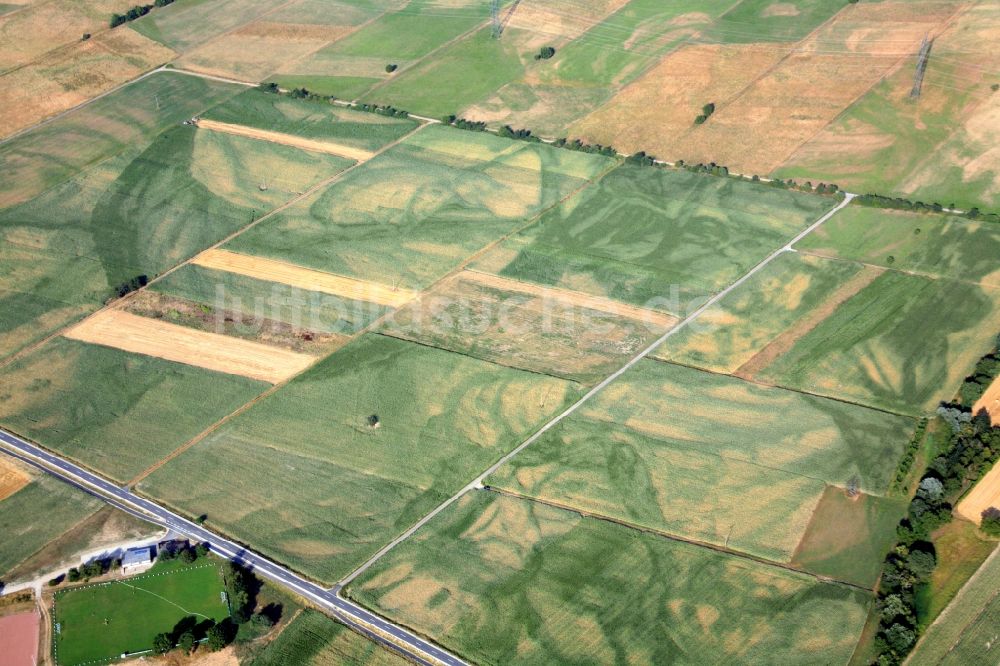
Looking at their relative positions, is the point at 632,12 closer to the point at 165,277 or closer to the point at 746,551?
the point at 165,277

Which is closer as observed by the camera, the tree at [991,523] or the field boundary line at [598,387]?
the tree at [991,523]

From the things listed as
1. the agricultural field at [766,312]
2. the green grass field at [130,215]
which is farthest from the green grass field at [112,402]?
the agricultural field at [766,312]

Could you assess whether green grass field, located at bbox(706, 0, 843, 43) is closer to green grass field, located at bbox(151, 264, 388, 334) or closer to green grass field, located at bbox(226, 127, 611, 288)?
green grass field, located at bbox(226, 127, 611, 288)

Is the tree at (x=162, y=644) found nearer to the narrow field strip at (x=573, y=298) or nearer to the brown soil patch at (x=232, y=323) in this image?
the brown soil patch at (x=232, y=323)

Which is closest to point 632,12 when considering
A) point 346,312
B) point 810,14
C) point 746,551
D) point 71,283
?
point 810,14

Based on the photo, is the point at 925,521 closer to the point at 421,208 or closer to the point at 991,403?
the point at 991,403
